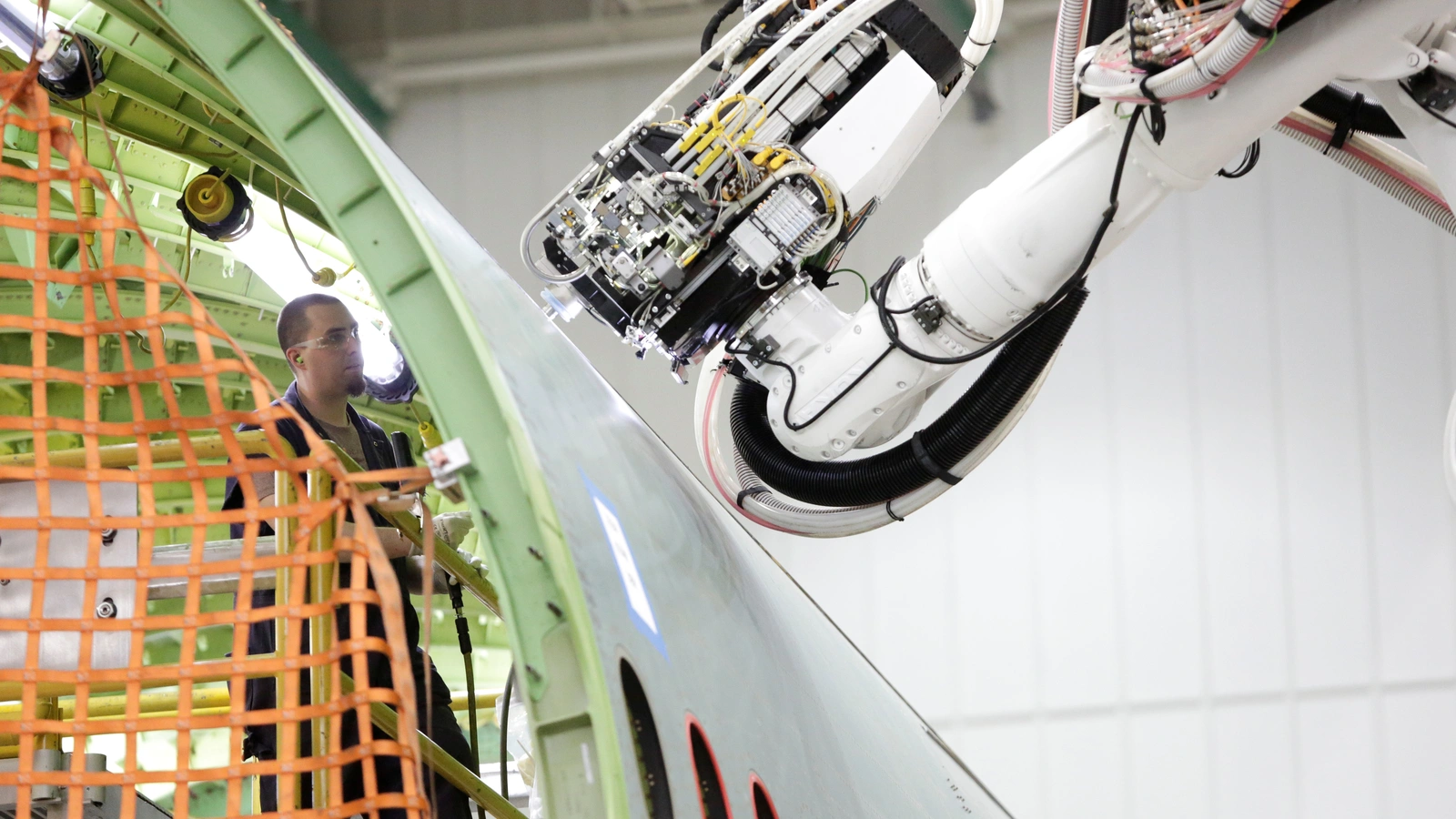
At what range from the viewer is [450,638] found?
6.68 meters

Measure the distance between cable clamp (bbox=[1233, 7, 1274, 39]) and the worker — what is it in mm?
1832

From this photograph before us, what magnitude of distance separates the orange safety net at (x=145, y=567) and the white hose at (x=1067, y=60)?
75.6 inches

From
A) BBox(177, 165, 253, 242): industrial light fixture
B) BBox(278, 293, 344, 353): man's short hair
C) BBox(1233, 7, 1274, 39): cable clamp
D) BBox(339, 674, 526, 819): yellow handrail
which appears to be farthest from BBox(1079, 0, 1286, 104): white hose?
BBox(177, 165, 253, 242): industrial light fixture

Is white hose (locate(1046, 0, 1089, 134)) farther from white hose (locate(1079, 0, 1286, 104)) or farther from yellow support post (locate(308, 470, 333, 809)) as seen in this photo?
yellow support post (locate(308, 470, 333, 809))

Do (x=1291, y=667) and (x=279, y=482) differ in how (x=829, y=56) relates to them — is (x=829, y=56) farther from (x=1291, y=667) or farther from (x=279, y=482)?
(x=1291, y=667)

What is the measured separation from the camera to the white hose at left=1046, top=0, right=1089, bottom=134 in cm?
273

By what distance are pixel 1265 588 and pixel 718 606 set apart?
5.78 metres

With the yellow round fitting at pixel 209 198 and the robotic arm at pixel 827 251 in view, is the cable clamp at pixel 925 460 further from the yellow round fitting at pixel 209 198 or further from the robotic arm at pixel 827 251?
the yellow round fitting at pixel 209 198

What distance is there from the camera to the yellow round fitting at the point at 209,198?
397cm

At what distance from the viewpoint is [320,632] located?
1786 mm

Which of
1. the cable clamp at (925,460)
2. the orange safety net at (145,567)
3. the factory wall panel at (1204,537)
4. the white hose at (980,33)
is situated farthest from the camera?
the factory wall panel at (1204,537)

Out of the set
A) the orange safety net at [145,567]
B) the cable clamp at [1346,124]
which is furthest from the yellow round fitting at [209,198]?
the cable clamp at [1346,124]

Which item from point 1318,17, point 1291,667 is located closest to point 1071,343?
point 1291,667

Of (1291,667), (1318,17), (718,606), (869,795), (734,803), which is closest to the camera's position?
(734,803)
